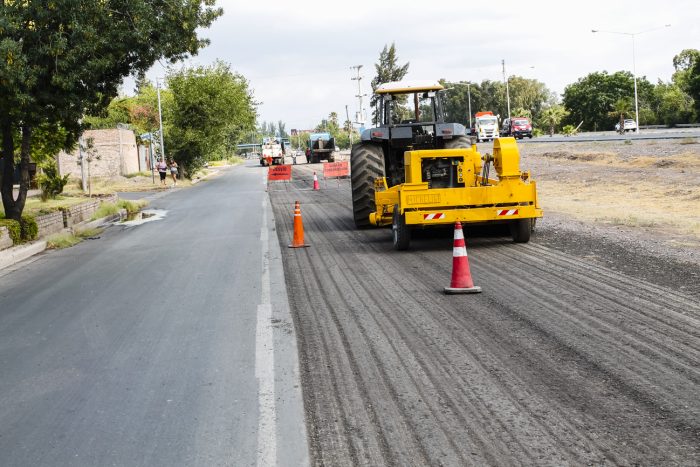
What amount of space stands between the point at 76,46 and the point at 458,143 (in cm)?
763

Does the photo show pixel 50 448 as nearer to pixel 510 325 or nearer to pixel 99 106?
pixel 510 325

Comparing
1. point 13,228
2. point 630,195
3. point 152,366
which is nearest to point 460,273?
point 152,366

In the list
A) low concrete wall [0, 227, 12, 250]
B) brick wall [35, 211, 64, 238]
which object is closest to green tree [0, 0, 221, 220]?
brick wall [35, 211, 64, 238]

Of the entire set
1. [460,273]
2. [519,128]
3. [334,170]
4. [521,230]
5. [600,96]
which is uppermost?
[600,96]

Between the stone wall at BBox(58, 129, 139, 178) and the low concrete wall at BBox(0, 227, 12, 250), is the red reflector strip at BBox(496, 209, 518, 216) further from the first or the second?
the stone wall at BBox(58, 129, 139, 178)

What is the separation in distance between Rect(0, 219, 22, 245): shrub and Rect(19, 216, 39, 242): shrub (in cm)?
→ 33

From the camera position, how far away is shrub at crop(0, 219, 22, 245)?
1683 centimetres

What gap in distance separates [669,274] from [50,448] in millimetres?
7785

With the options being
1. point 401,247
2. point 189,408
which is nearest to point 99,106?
point 401,247

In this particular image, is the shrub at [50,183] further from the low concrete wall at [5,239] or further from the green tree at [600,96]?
the green tree at [600,96]

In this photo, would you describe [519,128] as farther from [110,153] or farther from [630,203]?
[630,203]

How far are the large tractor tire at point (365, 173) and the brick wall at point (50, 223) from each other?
7.54 metres

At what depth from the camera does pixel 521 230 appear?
1355cm

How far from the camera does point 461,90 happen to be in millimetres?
135500
